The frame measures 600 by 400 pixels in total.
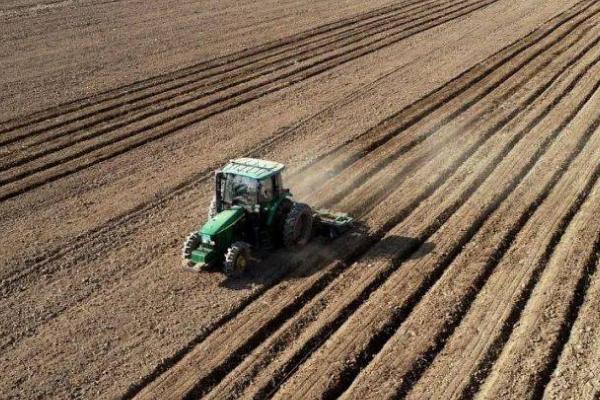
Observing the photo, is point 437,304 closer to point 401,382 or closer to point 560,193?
point 401,382

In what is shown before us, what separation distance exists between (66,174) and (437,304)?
10.2m

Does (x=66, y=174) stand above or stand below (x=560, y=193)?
below

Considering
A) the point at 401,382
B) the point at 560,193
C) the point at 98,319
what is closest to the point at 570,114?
the point at 560,193

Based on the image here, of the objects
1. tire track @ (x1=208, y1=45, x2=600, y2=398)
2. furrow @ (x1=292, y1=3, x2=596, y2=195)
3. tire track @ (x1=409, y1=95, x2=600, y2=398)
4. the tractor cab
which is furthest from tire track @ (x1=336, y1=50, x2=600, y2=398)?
the tractor cab

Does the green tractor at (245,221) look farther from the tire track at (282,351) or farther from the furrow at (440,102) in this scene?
the furrow at (440,102)

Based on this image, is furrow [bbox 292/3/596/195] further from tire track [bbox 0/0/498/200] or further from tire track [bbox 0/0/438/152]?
tire track [bbox 0/0/438/152]

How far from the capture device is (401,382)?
9.72 meters

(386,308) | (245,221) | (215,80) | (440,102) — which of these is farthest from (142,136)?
(386,308)

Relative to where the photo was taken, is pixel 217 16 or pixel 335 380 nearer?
pixel 335 380

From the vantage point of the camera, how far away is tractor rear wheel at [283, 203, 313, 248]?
12.8 metres

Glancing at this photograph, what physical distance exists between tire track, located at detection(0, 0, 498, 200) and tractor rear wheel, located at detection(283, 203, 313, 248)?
23.4 feet

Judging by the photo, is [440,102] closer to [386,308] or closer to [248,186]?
[248,186]

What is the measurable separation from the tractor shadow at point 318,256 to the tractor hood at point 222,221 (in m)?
0.89

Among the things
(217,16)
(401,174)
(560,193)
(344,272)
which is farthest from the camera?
(217,16)
